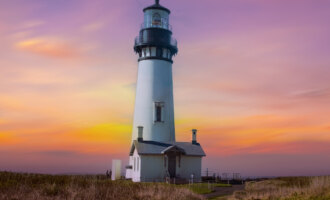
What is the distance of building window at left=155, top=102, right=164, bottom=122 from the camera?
41312mm

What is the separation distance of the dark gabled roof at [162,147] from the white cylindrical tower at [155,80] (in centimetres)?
126

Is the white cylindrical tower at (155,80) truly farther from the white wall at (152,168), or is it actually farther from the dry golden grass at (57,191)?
the dry golden grass at (57,191)

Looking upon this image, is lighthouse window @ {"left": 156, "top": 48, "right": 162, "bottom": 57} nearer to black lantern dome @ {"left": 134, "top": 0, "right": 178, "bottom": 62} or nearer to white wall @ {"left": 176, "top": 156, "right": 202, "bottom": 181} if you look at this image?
black lantern dome @ {"left": 134, "top": 0, "right": 178, "bottom": 62}

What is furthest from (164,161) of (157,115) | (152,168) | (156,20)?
(156,20)

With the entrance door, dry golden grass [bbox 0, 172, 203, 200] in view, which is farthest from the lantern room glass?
dry golden grass [bbox 0, 172, 203, 200]

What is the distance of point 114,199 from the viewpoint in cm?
1842

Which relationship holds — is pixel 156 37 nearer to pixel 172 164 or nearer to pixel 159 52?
pixel 159 52

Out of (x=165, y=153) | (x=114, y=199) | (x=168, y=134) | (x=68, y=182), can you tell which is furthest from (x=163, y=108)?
(x=114, y=199)

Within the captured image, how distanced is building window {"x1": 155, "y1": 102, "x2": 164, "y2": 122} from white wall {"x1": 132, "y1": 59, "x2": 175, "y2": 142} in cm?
33

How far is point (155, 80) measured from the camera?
4188 cm

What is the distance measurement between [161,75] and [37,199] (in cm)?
2685

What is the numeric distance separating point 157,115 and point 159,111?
51cm

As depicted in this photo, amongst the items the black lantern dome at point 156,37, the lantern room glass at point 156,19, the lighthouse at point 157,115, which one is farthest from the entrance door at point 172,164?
the lantern room glass at point 156,19

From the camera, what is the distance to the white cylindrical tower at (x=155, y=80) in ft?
136
